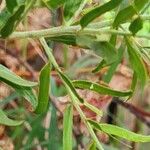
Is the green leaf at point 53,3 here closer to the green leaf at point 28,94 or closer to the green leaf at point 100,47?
the green leaf at point 100,47

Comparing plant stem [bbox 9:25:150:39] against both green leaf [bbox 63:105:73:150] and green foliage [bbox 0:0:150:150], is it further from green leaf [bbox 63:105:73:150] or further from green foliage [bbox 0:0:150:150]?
green leaf [bbox 63:105:73:150]

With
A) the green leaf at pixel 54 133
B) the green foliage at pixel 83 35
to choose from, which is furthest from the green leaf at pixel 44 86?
the green leaf at pixel 54 133

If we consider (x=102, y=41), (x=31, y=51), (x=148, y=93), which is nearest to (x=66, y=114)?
(x=102, y=41)

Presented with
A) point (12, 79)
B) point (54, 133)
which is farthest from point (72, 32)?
point (54, 133)

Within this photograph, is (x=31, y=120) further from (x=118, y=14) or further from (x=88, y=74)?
(x=118, y=14)

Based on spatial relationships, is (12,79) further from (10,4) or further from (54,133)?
(54,133)

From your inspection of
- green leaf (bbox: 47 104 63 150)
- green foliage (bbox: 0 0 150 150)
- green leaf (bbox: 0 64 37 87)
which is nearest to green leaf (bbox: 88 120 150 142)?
green foliage (bbox: 0 0 150 150)
